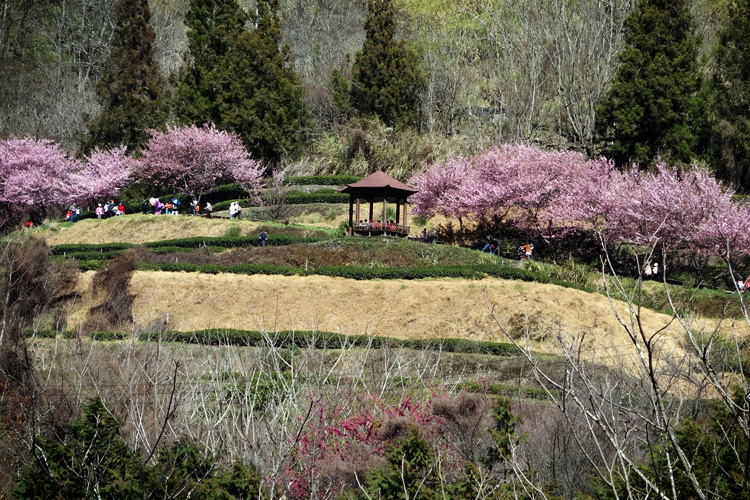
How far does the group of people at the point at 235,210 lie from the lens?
139 ft

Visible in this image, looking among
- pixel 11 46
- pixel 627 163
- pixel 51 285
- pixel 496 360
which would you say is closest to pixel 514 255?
pixel 627 163

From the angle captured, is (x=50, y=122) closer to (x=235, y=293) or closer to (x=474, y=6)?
(x=474, y=6)

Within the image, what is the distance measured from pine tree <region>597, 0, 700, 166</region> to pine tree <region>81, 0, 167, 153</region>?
29.5m

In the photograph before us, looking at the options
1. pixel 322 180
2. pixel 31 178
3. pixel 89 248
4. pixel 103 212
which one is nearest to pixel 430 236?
pixel 322 180

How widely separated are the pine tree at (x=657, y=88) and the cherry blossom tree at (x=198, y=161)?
20.7 metres

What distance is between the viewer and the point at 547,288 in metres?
26.2

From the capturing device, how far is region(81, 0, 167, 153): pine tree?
5319 cm

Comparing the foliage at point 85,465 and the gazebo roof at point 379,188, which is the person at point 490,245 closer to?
the gazebo roof at point 379,188

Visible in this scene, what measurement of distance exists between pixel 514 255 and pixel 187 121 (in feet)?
84.0

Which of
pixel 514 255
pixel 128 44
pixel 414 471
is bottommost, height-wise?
pixel 514 255

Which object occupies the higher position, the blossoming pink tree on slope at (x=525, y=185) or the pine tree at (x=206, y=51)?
the pine tree at (x=206, y=51)

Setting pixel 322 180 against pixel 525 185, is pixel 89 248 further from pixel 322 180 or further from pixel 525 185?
pixel 525 185

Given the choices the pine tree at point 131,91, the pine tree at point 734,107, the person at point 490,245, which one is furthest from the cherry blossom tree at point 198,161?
the pine tree at point 734,107

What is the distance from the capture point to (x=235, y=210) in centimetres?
4269
